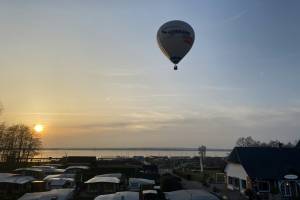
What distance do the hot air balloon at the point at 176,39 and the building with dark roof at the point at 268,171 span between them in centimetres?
1279

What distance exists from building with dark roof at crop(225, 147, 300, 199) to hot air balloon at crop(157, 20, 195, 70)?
12786mm

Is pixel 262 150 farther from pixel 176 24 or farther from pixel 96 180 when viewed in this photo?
pixel 96 180

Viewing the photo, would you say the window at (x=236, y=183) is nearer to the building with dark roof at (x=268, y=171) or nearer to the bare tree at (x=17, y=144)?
the building with dark roof at (x=268, y=171)

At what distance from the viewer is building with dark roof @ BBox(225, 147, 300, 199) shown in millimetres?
33250

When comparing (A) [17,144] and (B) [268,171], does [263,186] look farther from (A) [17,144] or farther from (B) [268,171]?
(A) [17,144]

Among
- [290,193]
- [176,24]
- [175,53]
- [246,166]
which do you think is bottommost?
[290,193]

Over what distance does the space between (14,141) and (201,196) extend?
6300 centimetres

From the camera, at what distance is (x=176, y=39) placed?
31703 mm

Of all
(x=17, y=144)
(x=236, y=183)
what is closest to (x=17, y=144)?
(x=17, y=144)

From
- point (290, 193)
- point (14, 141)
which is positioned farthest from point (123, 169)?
point (14, 141)

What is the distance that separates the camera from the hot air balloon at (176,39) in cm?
3180

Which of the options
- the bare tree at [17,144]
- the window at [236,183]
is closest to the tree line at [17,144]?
the bare tree at [17,144]

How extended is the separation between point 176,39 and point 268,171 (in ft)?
50.5

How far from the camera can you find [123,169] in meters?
42.8
